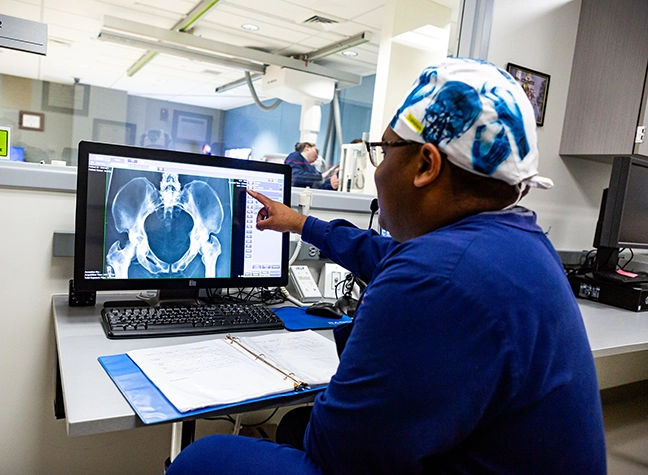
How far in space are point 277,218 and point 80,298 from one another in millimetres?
537

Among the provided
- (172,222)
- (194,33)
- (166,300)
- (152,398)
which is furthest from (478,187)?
(194,33)

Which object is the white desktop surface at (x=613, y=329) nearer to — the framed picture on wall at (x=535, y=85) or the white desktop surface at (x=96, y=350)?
the white desktop surface at (x=96, y=350)

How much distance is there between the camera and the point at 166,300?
4.46 feet

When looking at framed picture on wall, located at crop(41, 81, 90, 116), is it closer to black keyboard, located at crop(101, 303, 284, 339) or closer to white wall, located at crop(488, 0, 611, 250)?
white wall, located at crop(488, 0, 611, 250)

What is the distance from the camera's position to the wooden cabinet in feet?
7.59

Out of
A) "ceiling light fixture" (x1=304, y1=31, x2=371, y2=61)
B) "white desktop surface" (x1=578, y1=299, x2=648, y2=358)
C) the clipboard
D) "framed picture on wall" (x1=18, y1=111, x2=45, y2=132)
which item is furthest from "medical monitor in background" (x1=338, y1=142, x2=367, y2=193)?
"framed picture on wall" (x1=18, y1=111, x2=45, y2=132)

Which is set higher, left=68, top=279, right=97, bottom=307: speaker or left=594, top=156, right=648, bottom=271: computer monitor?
left=594, top=156, right=648, bottom=271: computer monitor

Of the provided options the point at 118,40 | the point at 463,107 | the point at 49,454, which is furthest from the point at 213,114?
the point at 463,107

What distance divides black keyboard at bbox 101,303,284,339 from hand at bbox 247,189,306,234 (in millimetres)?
220

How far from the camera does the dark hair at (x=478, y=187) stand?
0.67 m

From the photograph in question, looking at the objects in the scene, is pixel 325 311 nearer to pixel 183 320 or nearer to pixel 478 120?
pixel 183 320

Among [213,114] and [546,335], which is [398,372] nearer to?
[546,335]

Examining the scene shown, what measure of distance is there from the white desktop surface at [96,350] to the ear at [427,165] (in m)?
0.54

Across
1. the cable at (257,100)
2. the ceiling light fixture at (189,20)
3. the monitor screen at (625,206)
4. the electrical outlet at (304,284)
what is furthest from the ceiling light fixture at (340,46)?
the electrical outlet at (304,284)
